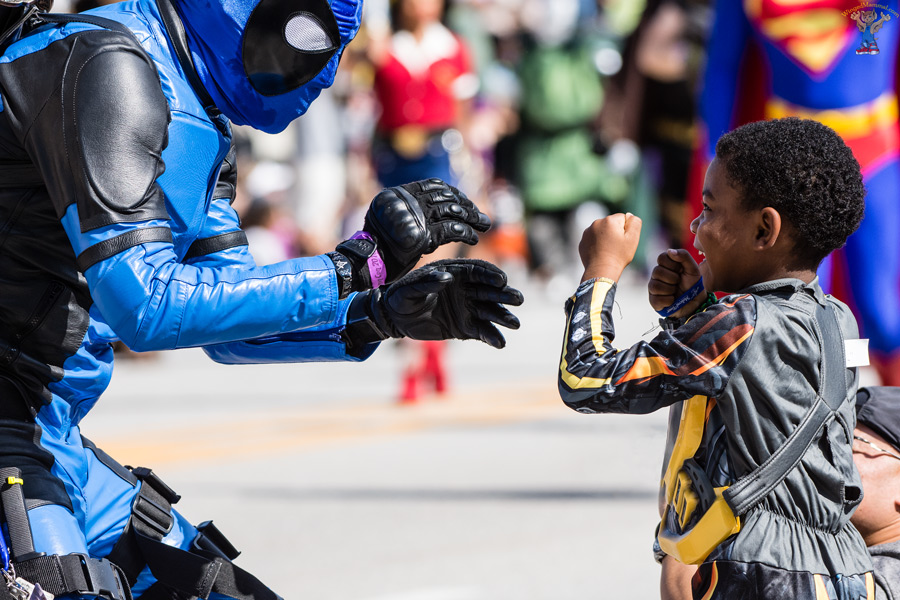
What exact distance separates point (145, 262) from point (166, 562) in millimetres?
613

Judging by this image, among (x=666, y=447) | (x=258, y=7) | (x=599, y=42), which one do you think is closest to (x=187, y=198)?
(x=258, y=7)

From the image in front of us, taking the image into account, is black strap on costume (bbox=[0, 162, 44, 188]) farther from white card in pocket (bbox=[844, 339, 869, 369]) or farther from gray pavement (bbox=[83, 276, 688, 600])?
white card in pocket (bbox=[844, 339, 869, 369])

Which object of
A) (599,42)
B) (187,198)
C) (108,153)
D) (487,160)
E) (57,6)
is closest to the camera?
(108,153)

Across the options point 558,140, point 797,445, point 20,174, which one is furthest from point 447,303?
point 558,140

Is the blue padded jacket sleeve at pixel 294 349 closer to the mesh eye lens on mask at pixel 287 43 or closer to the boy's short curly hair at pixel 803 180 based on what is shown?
the mesh eye lens on mask at pixel 287 43

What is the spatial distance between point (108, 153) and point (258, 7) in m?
0.43

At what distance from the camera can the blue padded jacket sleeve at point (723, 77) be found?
527 centimetres

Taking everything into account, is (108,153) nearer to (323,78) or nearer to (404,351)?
(323,78)

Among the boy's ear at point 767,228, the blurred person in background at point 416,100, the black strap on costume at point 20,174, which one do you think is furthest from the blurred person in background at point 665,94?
the black strap on costume at point 20,174

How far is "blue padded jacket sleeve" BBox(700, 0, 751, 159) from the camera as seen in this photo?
527 cm

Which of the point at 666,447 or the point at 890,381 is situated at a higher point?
the point at 890,381

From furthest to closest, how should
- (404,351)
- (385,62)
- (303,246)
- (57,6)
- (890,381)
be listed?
(303,246) < (404,351) < (385,62) < (57,6) < (890,381)

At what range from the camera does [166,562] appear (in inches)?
102

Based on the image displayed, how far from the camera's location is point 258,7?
254 centimetres
